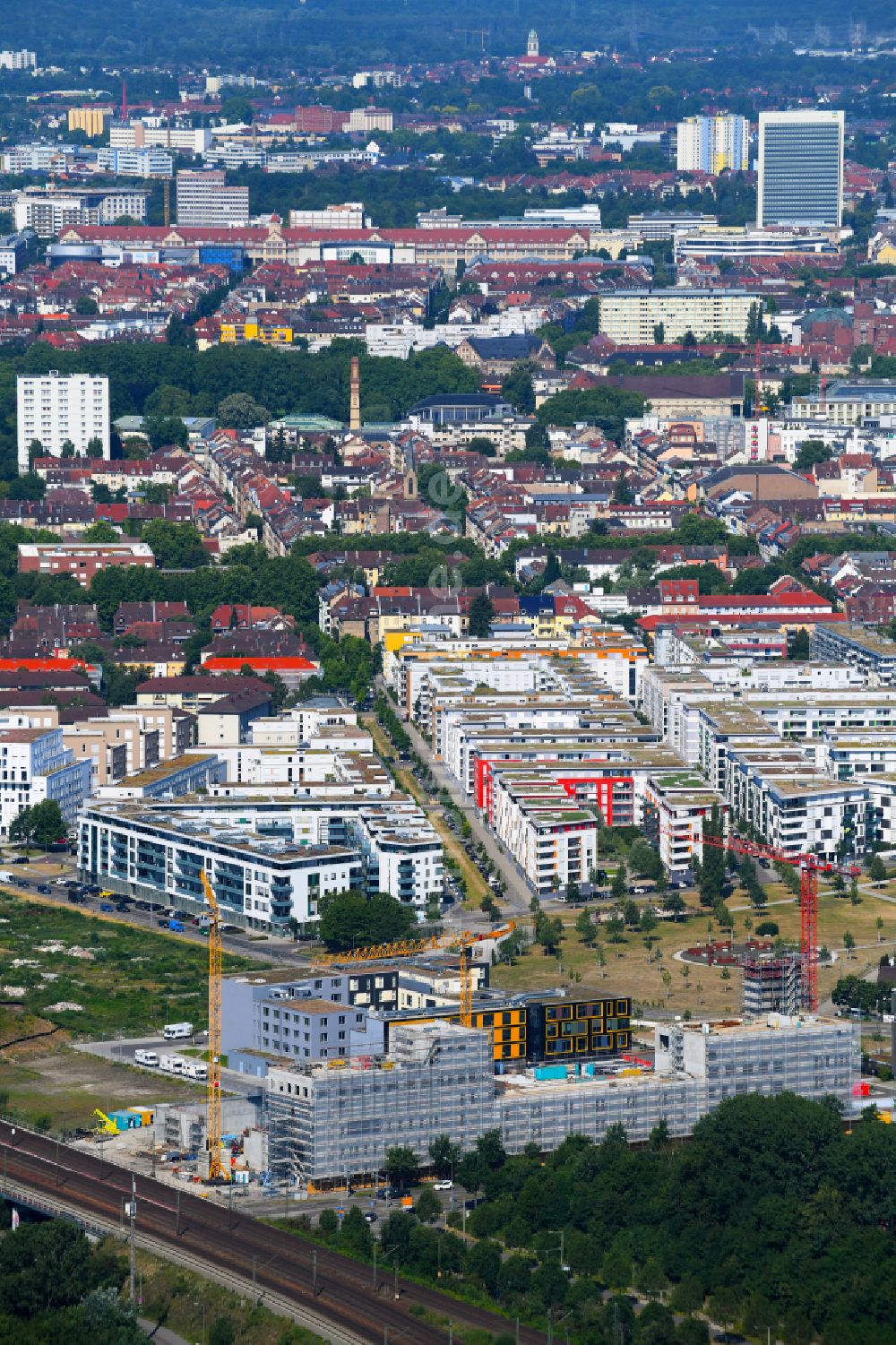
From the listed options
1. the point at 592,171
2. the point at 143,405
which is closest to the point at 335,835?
the point at 143,405

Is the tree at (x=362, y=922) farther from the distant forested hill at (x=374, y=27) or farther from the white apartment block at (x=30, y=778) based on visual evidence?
the distant forested hill at (x=374, y=27)

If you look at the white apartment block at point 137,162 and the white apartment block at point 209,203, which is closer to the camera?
the white apartment block at point 209,203

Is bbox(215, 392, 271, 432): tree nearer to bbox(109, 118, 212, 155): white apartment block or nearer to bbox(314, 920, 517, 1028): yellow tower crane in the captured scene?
bbox(314, 920, 517, 1028): yellow tower crane

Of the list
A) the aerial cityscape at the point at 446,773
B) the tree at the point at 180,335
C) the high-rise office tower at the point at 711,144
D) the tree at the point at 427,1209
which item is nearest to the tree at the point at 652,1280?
the aerial cityscape at the point at 446,773

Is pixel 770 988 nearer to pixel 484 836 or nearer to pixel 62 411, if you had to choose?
pixel 484 836

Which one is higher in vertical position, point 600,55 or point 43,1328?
point 600,55

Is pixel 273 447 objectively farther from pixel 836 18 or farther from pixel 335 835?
pixel 836 18

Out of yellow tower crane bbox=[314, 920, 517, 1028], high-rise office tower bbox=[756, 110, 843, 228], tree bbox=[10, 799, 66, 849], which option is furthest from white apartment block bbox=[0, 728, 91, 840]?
high-rise office tower bbox=[756, 110, 843, 228]
